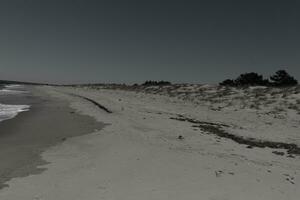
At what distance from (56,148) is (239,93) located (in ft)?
77.1

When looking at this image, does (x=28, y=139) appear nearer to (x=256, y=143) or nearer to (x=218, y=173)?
(x=218, y=173)

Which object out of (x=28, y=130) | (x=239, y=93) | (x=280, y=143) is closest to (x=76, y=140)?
(x=28, y=130)

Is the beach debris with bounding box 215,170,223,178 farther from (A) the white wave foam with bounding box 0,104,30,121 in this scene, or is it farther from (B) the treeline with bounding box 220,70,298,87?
(B) the treeline with bounding box 220,70,298,87

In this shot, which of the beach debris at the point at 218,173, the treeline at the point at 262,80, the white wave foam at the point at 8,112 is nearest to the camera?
the beach debris at the point at 218,173

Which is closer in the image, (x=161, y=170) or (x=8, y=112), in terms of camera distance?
(x=161, y=170)

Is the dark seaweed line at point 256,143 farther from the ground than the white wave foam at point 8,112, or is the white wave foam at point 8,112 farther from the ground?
the dark seaweed line at point 256,143

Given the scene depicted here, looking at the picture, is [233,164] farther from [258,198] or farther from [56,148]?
[56,148]

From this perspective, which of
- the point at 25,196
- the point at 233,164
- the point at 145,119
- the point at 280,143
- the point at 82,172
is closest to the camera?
the point at 25,196

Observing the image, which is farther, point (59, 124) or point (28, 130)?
point (59, 124)

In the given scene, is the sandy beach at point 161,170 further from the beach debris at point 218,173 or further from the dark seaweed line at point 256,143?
the dark seaweed line at point 256,143

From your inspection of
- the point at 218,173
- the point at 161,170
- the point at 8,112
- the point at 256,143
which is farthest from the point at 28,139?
the point at 8,112

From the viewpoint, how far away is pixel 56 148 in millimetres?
10227

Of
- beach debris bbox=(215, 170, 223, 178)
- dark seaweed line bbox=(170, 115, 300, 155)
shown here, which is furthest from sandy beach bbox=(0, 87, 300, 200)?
dark seaweed line bbox=(170, 115, 300, 155)

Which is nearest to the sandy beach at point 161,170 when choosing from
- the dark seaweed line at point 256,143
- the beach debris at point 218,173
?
the beach debris at point 218,173
